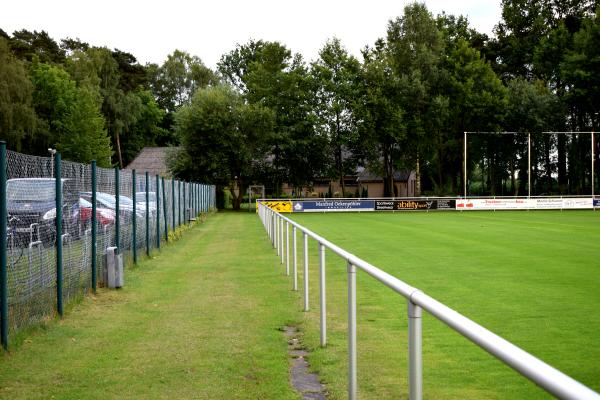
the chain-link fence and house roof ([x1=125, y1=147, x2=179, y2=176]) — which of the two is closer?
the chain-link fence

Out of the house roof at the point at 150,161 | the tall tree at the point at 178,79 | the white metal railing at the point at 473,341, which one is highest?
the tall tree at the point at 178,79

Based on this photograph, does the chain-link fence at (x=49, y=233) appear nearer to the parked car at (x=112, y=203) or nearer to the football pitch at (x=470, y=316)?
the parked car at (x=112, y=203)

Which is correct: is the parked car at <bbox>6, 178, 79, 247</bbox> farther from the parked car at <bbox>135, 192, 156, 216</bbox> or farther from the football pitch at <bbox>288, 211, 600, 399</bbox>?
the parked car at <bbox>135, 192, 156, 216</bbox>

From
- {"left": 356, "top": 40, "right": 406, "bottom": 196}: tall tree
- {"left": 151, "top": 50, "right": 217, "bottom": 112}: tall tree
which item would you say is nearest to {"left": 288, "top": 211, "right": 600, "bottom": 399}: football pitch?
{"left": 356, "top": 40, "right": 406, "bottom": 196}: tall tree

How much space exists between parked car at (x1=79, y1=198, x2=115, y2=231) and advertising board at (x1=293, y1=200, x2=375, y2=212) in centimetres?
3388

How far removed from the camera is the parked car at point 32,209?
24.7 feet

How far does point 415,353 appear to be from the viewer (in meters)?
2.97

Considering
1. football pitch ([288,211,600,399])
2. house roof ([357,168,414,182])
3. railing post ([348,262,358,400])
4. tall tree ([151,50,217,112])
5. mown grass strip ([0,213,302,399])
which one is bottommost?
mown grass strip ([0,213,302,399])

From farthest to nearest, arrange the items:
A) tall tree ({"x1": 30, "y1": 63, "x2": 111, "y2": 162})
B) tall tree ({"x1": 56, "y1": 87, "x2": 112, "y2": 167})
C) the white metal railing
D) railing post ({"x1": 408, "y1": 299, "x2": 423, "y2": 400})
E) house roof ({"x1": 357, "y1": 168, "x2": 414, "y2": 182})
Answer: house roof ({"x1": 357, "y1": 168, "x2": 414, "y2": 182}), tall tree ({"x1": 30, "y1": 63, "x2": 111, "y2": 162}), tall tree ({"x1": 56, "y1": 87, "x2": 112, "y2": 167}), railing post ({"x1": 408, "y1": 299, "x2": 423, "y2": 400}), the white metal railing

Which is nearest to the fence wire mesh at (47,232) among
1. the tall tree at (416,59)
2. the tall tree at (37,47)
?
the tall tree at (416,59)

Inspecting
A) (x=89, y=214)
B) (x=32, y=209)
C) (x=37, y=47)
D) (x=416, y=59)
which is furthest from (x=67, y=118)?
(x=32, y=209)

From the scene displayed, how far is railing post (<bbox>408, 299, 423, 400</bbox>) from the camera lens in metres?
2.94

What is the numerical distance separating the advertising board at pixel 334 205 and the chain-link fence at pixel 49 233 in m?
33.2

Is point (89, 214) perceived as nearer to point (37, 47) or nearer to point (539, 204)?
point (539, 204)
